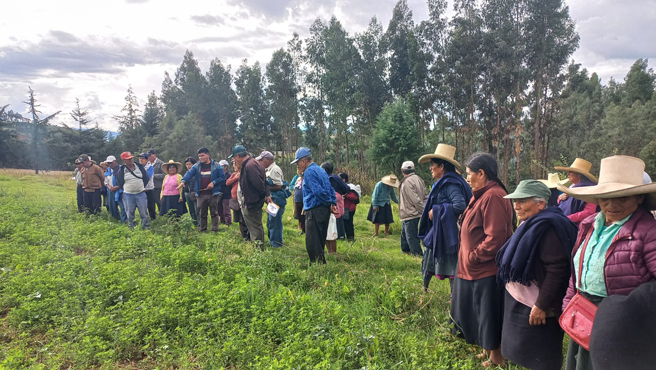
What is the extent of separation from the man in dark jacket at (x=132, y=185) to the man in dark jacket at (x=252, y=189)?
2.69 metres

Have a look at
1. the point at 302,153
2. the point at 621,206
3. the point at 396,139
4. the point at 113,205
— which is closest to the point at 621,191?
the point at 621,206

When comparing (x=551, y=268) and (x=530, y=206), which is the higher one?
(x=530, y=206)

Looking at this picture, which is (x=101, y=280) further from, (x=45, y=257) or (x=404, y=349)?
(x=404, y=349)

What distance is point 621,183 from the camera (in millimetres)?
2131

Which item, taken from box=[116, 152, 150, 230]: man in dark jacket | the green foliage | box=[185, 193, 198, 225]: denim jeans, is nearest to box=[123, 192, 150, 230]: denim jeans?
box=[116, 152, 150, 230]: man in dark jacket

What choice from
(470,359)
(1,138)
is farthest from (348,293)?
(1,138)

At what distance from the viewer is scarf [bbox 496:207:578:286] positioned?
2508 mm

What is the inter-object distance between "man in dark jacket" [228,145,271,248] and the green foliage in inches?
710

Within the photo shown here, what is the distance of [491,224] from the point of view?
2.99 meters

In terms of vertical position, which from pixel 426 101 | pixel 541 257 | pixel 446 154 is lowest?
pixel 541 257

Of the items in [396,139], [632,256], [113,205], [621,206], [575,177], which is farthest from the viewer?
[396,139]

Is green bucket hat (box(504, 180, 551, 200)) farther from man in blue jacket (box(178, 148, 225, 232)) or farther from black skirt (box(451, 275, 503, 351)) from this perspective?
man in blue jacket (box(178, 148, 225, 232))

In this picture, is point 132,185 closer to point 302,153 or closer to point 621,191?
point 302,153

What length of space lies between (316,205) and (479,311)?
2.95 meters
